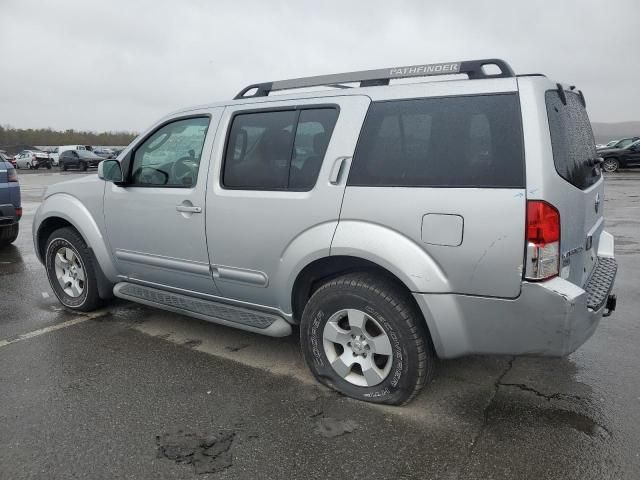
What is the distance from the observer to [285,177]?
3.21 metres

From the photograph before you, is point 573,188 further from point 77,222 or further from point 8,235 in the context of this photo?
point 8,235

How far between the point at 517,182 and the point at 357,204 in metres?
0.84

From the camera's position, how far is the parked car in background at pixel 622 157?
23.6 m

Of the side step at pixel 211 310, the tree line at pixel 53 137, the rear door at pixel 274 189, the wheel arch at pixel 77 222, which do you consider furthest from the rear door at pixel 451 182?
the tree line at pixel 53 137

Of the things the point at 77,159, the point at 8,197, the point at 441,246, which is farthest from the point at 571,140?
the point at 77,159

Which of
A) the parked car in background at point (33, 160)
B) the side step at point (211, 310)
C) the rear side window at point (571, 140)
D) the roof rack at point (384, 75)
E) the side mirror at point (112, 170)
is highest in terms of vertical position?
the roof rack at point (384, 75)

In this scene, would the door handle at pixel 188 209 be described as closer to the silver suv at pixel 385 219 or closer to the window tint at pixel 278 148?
the silver suv at pixel 385 219

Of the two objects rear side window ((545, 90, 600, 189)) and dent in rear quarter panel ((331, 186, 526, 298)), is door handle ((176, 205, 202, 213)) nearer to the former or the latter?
dent in rear quarter panel ((331, 186, 526, 298))

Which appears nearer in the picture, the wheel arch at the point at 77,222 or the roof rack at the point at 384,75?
the roof rack at the point at 384,75

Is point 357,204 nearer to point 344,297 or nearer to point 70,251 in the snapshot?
point 344,297

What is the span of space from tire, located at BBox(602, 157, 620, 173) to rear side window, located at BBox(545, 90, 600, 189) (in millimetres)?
23944

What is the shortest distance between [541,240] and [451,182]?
0.52m

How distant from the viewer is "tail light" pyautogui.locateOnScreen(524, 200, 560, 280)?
7.93 feet

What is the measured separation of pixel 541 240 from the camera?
7.97 ft
